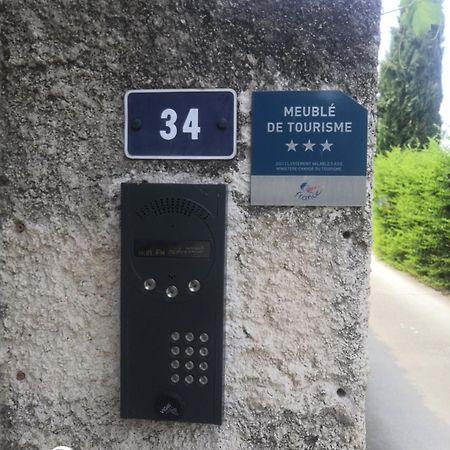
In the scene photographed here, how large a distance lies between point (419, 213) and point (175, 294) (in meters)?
8.05

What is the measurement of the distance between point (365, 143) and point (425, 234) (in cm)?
770

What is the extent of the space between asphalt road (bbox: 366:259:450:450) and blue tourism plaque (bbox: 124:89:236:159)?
113 inches

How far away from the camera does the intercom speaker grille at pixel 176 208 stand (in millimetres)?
1562

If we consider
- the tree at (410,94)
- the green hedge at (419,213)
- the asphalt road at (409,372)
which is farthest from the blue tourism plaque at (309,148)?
the tree at (410,94)

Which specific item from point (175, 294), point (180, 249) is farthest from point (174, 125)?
point (175, 294)

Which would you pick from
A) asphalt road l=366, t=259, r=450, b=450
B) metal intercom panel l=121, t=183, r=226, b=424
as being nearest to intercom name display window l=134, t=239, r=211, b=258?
metal intercom panel l=121, t=183, r=226, b=424

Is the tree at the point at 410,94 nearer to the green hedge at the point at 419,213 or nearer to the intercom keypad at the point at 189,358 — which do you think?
the green hedge at the point at 419,213

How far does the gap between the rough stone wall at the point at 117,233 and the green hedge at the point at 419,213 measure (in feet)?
23.2

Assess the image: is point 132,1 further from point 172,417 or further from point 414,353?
point 414,353

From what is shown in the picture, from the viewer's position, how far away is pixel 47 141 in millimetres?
1650

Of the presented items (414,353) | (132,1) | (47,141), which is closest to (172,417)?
(47,141)

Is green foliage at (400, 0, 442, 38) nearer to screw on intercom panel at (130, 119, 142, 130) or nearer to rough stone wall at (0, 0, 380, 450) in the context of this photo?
rough stone wall at (0, 0, 380, 450)

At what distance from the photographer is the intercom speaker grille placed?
5.12 feet

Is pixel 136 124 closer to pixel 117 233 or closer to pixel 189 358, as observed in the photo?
pixel 117 233
